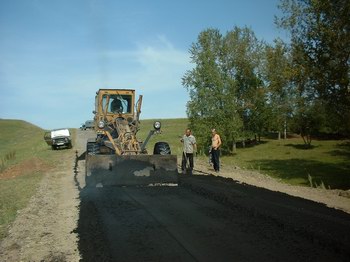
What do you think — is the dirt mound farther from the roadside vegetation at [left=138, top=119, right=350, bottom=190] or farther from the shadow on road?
the shadow on road

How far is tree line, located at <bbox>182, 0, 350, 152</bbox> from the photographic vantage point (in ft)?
63.0

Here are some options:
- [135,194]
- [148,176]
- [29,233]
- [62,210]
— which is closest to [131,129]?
[148,176]

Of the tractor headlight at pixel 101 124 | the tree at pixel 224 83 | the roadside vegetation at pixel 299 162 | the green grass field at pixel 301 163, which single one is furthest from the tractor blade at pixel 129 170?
the tree at pixel 224 83

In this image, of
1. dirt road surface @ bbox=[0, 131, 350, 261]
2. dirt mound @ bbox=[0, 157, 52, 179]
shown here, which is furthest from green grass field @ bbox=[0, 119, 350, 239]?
dirt road surface @ bbox=[0, 131, 350, 261]

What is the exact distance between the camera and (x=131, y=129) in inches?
628

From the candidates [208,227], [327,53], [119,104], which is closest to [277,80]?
[327,53]

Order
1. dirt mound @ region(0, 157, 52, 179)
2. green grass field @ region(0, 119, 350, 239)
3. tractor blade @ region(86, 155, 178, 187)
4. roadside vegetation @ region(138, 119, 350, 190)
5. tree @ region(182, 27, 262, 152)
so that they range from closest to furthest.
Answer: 1. green grass field @ region(0, 119, 350, 239)
2. tractor blade @ region(86, 155, 178, 187)
3. dirt mound @ region(0, 157, 52, 179)
4. roadside vegetation @ region(138, 119, 350, 190)
5. tree @ region(182, 27, 262, 152)

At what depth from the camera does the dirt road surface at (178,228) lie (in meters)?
6.30

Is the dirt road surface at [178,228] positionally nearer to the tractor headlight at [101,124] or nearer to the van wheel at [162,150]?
the tractor headlight at [101,124]

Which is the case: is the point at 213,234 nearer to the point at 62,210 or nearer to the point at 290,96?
the point at 62,210

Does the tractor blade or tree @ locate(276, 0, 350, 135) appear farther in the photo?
tree @ locate(276, 0, 350, 135)

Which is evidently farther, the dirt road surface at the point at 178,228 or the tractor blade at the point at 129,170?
the tractor blade at the point at 129,170

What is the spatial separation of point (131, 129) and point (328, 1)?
36.4ft

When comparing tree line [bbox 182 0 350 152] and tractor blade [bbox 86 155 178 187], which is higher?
tree line [bbox 182 0 350 152]
